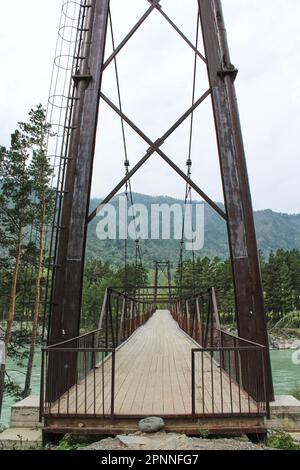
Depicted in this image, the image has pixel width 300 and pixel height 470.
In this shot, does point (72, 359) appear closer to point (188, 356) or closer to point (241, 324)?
point (241, 324)

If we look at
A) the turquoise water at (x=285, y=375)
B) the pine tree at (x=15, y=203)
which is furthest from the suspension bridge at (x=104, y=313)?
the turquoise water at (x=285, y=375)

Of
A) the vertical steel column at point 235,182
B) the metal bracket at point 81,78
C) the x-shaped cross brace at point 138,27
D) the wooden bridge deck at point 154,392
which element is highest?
the x-shaped cross brace at point 138,27

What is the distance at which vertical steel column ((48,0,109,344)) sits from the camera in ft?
19.7

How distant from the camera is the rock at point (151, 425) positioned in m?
4.27

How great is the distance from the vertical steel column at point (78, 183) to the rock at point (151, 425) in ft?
6.40

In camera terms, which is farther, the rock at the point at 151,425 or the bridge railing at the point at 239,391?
the bridge railing at the point at 239,391

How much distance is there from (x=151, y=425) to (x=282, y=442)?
4.38 feet

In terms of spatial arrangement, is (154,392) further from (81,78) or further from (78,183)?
(81,78)

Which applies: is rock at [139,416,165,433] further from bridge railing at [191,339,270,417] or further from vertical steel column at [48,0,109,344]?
vertical steel column at [48,0,109,344]

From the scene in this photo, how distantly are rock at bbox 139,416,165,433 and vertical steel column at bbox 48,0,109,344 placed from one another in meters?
1.95

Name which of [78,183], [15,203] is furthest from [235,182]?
[15,203]

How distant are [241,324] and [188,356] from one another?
128 inches

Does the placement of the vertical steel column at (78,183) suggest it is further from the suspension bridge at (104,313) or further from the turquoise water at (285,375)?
the turquoise water at (285,375)

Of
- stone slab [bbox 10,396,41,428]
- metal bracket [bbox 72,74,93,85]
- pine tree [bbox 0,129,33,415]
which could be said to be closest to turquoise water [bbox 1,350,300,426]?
pine tree [bbox 0,129,33,415]
